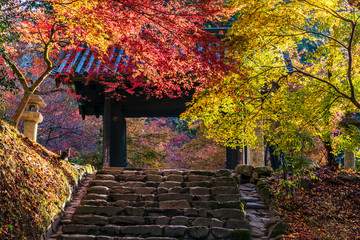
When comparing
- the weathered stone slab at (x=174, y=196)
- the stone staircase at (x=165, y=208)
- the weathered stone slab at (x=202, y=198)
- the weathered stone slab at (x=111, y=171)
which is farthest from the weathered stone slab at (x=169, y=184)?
the weathered stone slab at (x=111, y=171)

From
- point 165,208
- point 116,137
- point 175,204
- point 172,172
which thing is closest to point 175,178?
point 172,172

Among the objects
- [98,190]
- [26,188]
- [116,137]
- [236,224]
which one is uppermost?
[116,137]

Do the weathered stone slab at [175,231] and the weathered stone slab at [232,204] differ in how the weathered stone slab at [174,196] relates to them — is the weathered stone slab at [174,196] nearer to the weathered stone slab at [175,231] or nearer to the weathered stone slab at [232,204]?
the weathered stone slab at [232,204]

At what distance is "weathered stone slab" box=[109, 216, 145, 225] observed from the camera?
748 centimetres

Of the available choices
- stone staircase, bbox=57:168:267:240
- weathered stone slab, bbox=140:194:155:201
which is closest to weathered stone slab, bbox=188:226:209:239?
stone staircase, bbox=57:168:267:240

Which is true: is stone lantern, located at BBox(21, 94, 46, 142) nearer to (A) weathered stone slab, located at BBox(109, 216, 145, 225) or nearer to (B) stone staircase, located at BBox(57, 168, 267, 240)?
(B) stone staircase, located at BBox(57, 168, 267, 240)

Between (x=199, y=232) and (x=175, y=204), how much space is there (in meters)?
1.21

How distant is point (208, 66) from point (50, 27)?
147 inches

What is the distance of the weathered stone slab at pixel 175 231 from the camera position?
7.08 m

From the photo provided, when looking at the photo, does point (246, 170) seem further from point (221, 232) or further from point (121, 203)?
point (121, 203)

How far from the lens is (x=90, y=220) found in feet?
24.5

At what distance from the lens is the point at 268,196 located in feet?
28.7

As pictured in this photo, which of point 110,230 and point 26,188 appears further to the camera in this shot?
point 110,230

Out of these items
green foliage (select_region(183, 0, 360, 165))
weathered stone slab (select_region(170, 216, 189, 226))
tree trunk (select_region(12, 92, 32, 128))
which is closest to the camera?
green foliage (select_region(183, 0, 360, 165))
